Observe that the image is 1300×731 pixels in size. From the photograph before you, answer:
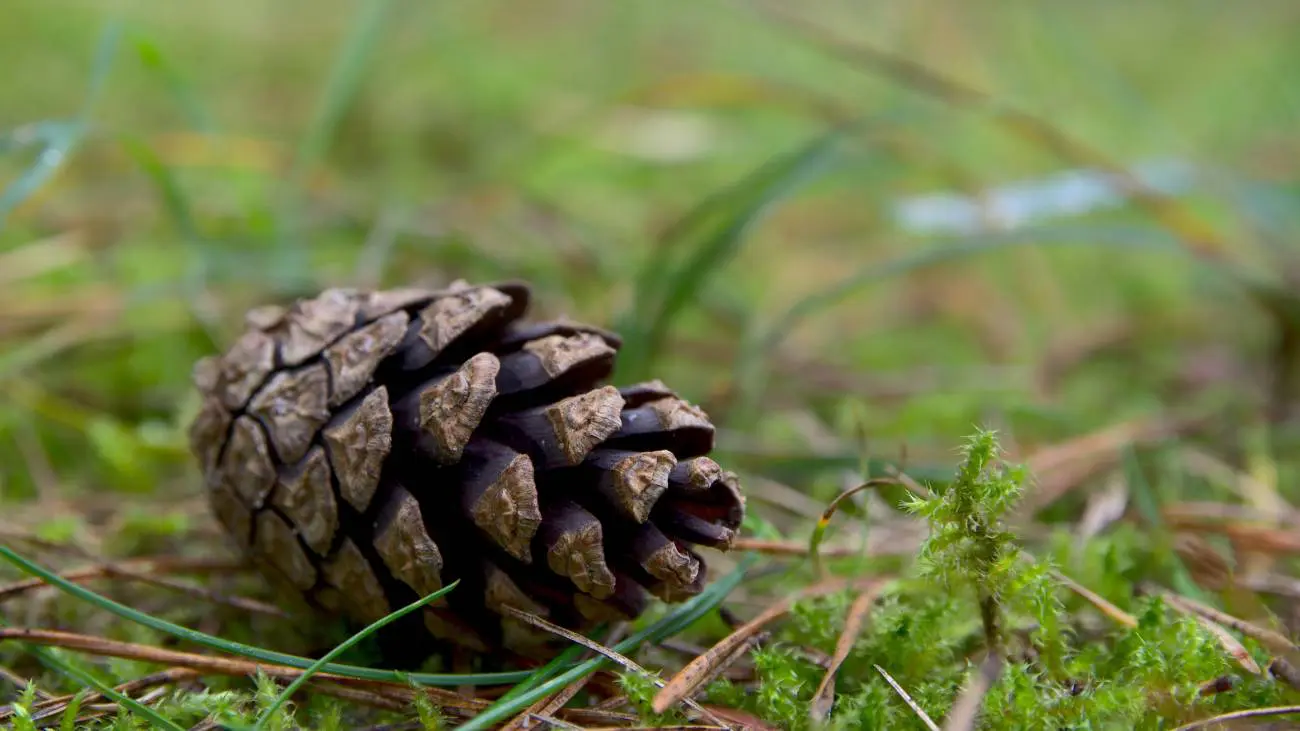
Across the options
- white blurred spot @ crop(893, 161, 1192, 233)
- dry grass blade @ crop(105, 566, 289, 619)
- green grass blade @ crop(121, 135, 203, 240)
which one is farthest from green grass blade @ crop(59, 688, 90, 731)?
white blurred spot @ crop(893, 161, 1192, 233)

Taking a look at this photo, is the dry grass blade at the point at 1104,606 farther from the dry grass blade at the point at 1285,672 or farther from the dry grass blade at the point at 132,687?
the dry grass blade at the point at 132,687

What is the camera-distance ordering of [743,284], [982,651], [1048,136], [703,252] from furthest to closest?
[743,284]
[1048,136]
[703,252]
[982,651]

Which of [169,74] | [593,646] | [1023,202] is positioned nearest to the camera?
[593,646]

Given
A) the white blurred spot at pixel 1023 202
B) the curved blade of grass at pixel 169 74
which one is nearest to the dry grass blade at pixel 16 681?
the curved blade of grass at pixel 169 74

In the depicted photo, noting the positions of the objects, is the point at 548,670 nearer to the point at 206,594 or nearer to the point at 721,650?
the point at 721,650

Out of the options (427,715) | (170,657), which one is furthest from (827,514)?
(170,657)

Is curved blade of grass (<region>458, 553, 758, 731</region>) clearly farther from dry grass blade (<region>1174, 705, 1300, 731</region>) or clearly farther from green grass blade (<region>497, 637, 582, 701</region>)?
dry grass blade (<region>1174, 705, 1300, 731</region>)
